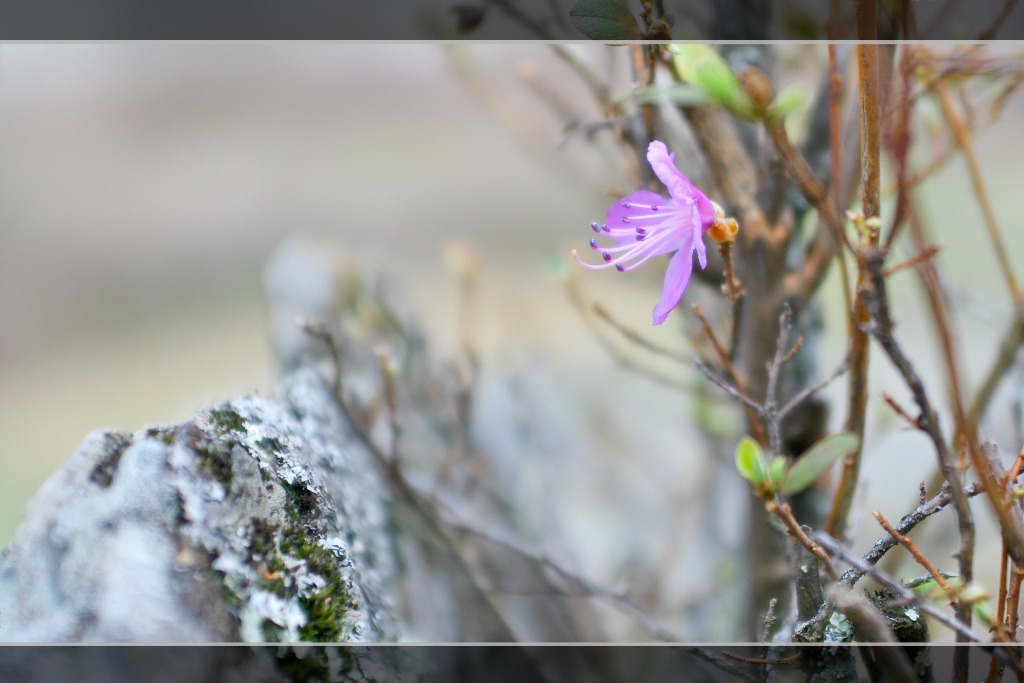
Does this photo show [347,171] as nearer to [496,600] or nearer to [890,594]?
[496,600]

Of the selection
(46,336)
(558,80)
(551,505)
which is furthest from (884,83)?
(46,336)

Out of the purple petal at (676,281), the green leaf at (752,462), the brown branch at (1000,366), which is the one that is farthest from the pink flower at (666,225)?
the brown branch at (1000,366)

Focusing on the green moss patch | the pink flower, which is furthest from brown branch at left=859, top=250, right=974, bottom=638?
the green moss patch

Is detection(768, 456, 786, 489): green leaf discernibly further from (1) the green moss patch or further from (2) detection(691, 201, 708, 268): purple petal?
(1) the green moss patch

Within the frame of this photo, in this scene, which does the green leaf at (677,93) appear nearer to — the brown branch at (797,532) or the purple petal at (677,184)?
the purple petal at (677,184)

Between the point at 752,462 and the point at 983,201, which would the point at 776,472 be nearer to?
the point at 752,462
